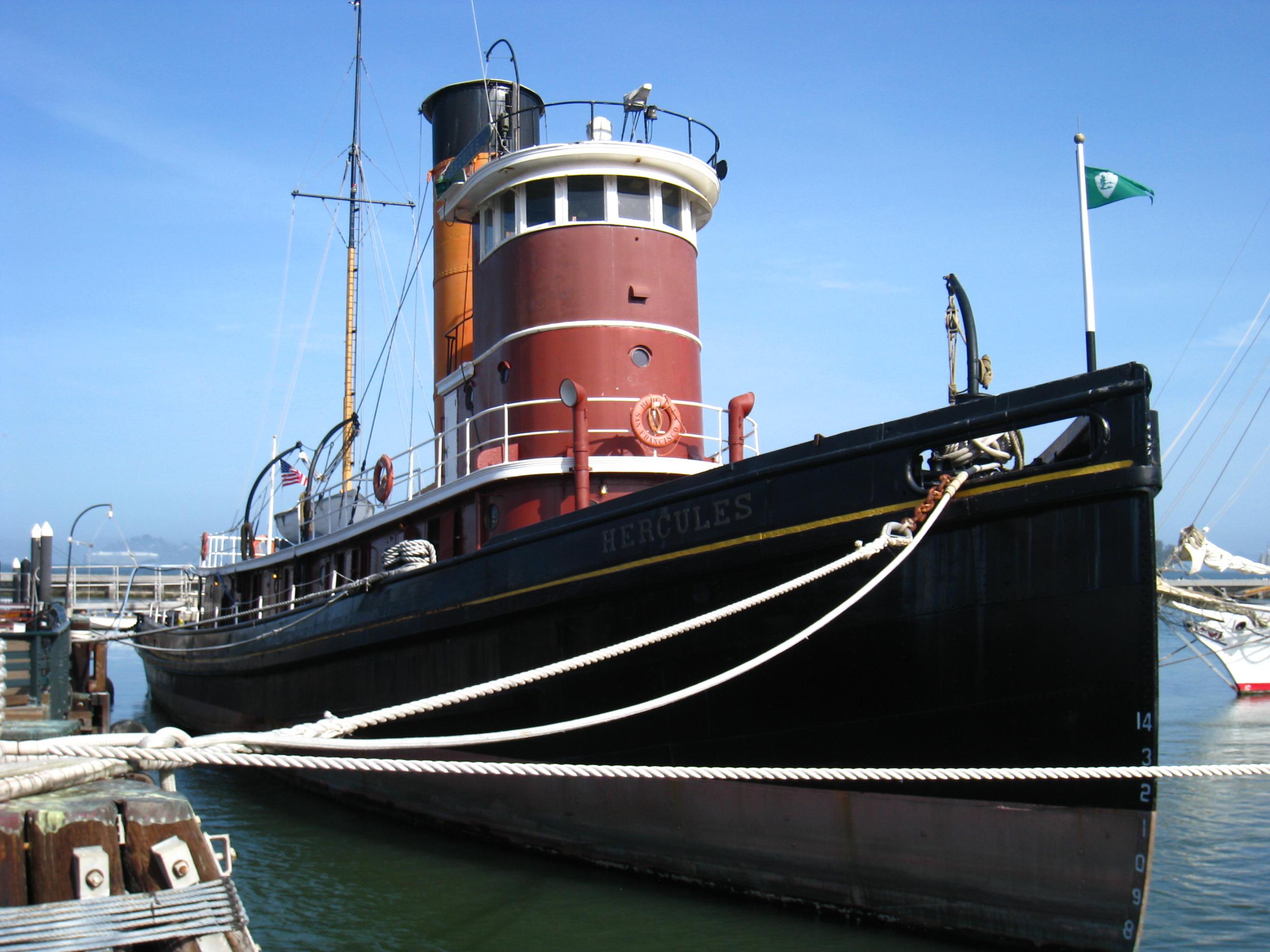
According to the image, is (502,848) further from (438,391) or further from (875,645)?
(438,391)

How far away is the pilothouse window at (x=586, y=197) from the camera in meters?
10.5

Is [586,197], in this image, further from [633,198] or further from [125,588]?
[125,588]

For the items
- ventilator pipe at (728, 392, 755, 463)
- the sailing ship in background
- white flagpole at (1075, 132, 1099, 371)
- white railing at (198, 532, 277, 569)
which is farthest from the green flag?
the sailing ship in background

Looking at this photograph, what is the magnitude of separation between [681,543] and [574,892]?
2.63 meters

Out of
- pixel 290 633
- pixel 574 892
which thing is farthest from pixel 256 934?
pixel 290 633

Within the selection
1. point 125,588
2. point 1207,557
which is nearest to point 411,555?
point 1207,557

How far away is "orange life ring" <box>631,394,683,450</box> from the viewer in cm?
894

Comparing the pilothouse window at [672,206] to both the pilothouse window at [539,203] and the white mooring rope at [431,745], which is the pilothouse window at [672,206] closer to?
the pilothouse window at [539,203]

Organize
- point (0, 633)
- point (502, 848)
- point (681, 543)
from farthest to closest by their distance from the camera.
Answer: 1. point (0, 633)
2. point (502, 848)
3. point (681, 543)

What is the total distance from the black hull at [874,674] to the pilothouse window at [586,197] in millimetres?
3890

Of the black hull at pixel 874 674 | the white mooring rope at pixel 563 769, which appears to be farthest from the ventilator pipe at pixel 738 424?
the white mooring rope at pixel 563 769

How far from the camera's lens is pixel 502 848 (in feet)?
27.9

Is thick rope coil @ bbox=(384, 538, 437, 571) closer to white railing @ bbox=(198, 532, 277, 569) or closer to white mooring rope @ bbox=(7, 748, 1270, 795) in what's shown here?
white mooring rope @ bbox=(7, 748, 1270, 795)

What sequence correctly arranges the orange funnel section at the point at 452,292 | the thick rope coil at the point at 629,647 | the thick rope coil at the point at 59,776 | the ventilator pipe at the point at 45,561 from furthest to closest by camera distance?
the ventilator pipe at the point at 45,561, the orange funnel section at the point at 452,292, the thick rope coil at the point at 629,647, the thick rope coil at the point at 59,776
